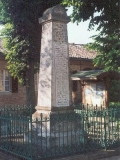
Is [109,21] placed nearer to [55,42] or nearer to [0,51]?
[55,42]

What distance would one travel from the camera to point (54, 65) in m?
8.13

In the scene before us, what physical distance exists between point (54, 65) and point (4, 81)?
12.3 m

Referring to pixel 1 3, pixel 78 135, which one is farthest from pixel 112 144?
pixel 1 3

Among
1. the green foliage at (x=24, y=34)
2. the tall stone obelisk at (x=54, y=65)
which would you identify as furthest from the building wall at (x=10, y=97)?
the tall stone obelisk at (x=54, y=65)

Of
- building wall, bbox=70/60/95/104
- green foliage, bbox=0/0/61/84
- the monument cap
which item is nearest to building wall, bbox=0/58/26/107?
green foliage, bbox=0/0/61/84

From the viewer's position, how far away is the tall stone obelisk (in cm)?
809

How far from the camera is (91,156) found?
6.91 m

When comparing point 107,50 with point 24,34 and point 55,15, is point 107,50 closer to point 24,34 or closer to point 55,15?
point 24,34

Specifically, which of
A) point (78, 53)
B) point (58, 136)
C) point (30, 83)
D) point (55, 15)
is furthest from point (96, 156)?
point (78, 53)

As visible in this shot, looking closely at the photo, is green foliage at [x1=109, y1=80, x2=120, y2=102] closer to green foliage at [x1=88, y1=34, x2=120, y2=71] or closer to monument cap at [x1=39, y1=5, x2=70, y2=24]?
green foliage at [x1=88, y1=34, x2=120, y2=71]

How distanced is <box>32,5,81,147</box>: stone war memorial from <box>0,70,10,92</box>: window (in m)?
11.8

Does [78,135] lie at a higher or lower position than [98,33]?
lower

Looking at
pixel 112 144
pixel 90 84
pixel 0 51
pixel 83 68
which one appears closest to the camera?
pixel 112 144

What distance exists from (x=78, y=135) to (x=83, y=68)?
17996mm
